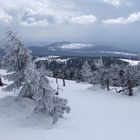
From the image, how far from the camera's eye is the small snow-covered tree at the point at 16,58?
79.3 feet

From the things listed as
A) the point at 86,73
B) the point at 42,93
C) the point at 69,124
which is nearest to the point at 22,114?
the point at 42,93

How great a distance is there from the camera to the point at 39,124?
23.4 meters

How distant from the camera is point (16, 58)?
24094mm

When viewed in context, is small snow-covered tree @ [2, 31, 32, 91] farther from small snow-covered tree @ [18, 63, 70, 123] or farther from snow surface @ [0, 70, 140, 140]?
snow surface @ [0, 70, 140, 140]

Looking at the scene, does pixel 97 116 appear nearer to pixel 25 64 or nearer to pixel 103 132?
pixel 103 132

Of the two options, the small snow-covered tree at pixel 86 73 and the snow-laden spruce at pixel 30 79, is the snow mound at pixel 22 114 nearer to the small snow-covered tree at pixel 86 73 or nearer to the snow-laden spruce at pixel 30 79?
the snow-laden spruce at pixel 30 79

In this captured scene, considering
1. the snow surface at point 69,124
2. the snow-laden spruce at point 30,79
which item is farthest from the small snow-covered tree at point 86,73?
the snow-laden spruce at point 30,79

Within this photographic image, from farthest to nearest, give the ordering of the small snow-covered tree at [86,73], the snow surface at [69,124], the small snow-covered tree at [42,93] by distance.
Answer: the small snow-covered tree at [86,73], the small snow-covered tree at [42,93], the snow surface at [69,124]

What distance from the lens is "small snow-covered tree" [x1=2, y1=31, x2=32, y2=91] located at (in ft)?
79.3

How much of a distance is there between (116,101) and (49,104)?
61.4 feet

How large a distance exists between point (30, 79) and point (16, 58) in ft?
7.44

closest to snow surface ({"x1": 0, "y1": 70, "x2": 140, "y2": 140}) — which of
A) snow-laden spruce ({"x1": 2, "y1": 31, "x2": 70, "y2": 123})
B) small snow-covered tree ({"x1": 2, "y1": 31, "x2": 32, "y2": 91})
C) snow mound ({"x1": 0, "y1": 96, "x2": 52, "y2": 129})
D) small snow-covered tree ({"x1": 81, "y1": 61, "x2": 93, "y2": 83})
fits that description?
snow mound ({"x1": 0, "y1": 96, "x2": 52, "y2": 129})

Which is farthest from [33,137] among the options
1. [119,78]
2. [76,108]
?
[119,78]

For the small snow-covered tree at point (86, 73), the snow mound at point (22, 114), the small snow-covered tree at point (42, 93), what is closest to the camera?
the small snow-covered tree at point (42, 93)
